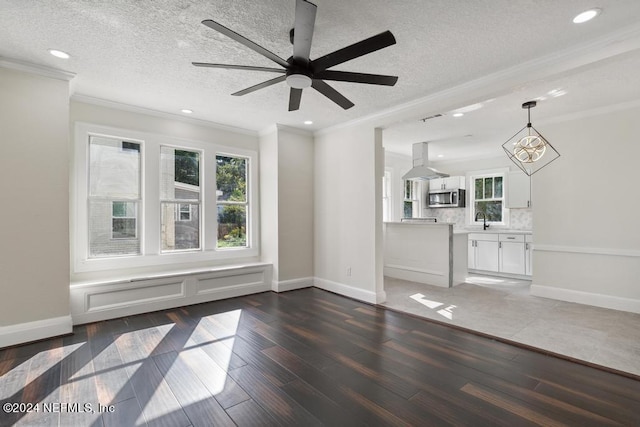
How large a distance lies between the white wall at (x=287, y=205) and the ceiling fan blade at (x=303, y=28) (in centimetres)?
287

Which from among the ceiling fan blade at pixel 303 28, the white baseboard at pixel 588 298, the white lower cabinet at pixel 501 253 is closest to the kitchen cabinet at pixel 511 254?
the white lower cabinet at pixel 501 253

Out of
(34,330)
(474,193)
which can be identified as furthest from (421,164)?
(34,330)

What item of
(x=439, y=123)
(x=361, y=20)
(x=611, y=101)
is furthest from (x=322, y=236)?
(x=611, y=101)

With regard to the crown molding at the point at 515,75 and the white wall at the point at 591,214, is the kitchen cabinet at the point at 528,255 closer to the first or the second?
the white wall at the point at 591,214

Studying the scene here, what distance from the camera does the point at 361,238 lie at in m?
4.50

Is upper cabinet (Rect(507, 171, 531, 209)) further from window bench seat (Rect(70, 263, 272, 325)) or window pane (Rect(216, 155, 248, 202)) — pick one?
window pane (Rect(216, 155, 248, 202))

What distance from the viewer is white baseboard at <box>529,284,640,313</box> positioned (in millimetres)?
3826

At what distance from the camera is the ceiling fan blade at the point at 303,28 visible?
1559 mm

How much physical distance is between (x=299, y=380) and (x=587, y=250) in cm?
436

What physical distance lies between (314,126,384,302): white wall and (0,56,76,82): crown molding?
3356mm

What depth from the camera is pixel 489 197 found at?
23.5ft

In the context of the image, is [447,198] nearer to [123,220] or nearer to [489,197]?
[489,197]

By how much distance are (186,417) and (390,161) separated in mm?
6365

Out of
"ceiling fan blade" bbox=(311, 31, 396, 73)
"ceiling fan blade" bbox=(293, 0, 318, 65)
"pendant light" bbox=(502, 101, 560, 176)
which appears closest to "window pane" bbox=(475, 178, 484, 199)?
"pendant light" bbox=(502, 101, 560, 176)
